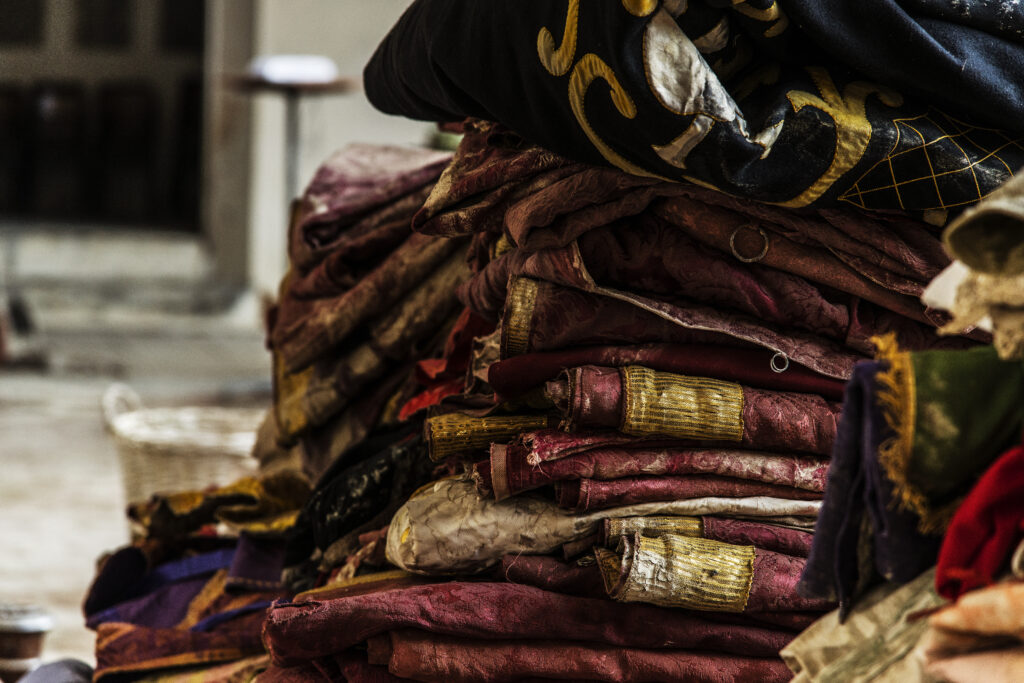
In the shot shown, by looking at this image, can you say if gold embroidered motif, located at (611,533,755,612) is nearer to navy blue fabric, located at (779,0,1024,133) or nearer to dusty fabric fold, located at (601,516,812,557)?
dusty fabric fold, located at (601,516,812,557)

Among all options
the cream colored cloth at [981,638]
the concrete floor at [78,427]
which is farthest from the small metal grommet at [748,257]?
the concrete floor at [78,427]

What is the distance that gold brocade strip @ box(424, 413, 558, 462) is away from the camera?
33.6 inches

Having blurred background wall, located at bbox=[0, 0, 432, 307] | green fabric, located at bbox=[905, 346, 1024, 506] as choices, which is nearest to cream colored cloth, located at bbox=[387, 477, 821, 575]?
green fabric, located at bbox=[905, 346, 1024, 506]

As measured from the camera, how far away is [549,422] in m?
0.85

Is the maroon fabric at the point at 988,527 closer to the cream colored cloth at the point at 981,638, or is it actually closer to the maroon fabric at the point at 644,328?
the cream colored cloth at the point at 981,638

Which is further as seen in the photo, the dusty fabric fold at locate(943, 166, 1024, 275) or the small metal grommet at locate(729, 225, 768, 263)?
the small metal grommet at locate(729, 225, 768, 263)

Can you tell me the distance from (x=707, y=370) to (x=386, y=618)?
0.92ft

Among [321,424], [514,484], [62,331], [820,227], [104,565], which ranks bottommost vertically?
[62,331]

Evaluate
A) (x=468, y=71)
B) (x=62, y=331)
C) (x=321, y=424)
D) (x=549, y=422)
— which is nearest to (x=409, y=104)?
(x=468, y=71)

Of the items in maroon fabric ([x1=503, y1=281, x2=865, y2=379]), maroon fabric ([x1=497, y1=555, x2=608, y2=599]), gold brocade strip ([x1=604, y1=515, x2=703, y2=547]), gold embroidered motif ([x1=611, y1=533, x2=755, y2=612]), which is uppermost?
maroon fabric ([x1=503, y1=281, x2=865, y2=379])

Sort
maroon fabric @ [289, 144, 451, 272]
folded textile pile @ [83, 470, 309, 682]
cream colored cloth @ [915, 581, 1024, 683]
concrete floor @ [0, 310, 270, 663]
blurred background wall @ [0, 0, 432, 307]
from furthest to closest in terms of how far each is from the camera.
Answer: blurred background wall @ [0, 0, 432, 307]
concrete floor @ [0, 310, 270, 663]
maroon fabric @ [289, 144, 451, 272]
folded textile pile @ [83, 470, 309, 682]
cream colored cloth @ [915, 581, 1024, 683]

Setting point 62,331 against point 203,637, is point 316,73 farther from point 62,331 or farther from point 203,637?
point 203,637

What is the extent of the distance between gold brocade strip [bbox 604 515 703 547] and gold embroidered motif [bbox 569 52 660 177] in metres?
0.24

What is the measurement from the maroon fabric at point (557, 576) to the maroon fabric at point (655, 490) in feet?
0.14
